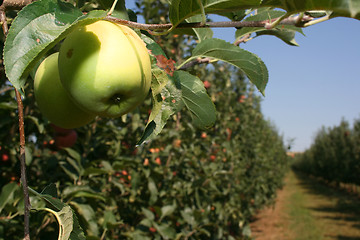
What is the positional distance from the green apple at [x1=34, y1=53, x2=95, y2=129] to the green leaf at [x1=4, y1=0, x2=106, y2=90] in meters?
0.14

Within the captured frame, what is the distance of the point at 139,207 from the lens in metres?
2.53

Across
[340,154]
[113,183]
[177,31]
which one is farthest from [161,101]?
[340,154]

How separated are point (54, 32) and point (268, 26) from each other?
302 millimetres

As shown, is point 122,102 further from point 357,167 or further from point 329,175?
point 329,175

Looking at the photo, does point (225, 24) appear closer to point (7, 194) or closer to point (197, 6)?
point (197, 6)

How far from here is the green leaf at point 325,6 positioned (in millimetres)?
322

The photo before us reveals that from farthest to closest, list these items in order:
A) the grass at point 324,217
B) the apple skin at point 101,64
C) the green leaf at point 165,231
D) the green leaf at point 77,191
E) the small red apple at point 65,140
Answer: the grass at point 324,217
the green leaf at point 165,231
the small red apple at point 65,140
the green leaf at point 77,191
the apple skin at point 101,64

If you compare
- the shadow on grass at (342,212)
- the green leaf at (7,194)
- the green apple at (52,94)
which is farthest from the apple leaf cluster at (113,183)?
the shadow on grass at (342,212)

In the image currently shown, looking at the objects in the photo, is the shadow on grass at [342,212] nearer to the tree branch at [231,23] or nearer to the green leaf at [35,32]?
the tree branch at [231,23]

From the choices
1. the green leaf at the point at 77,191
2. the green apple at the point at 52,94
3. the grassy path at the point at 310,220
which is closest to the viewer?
the green apple at the point at 52,94

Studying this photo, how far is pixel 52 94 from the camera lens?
56 centimetres

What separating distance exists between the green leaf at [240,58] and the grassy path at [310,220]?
8.38 metres

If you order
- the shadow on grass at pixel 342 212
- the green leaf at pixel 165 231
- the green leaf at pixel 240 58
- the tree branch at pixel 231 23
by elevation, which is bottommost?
the shadow on grass at pixel 342 212

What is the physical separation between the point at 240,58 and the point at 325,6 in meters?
0.22
